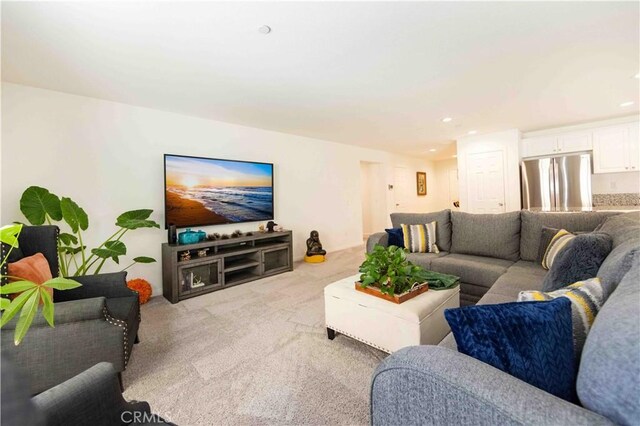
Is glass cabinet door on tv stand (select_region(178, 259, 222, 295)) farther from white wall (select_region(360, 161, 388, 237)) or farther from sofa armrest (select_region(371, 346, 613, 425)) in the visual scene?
white wall (select_region(360, 161, 388, 237))

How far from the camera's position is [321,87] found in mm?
2693

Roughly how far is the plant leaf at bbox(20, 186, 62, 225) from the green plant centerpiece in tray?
2758 millimetres

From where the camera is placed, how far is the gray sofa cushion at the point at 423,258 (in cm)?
277

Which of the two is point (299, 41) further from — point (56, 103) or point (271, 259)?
point (271, 259)

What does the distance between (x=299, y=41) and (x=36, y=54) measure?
1983 mm

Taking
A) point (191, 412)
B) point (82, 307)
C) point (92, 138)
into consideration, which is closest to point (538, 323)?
point (191, 412)

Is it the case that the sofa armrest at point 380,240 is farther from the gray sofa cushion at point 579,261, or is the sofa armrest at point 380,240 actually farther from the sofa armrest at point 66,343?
the sofa armrest at point 66,343

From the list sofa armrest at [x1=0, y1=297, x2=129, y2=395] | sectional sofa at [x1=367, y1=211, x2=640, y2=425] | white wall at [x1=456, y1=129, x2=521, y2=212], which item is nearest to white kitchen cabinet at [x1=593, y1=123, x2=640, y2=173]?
white wall at [x1=456, y1=129, x2=521, y2=212]

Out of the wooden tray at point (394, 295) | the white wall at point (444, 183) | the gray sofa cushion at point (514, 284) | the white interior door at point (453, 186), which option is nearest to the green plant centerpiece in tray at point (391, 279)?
the wooden tray at point (394, 295)

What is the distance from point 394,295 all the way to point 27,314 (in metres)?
1.62

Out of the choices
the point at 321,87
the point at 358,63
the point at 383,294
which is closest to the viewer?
the point at 383,294

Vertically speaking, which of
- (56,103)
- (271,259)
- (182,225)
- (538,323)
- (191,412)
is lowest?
(191,412)

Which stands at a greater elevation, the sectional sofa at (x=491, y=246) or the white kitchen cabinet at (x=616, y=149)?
the white kitchen cabinet at (x=616, y=149)

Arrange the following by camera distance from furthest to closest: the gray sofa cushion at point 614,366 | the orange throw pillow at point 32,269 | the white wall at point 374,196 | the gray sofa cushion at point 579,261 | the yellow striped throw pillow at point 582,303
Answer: the white wall at point 374,196 → the orange throw pillow at point 32,269 → the gray sofa cushion at point 579,261 → the yellow striped throw pillow at point 582,303 → the gray sofa cushion at point 614,366
